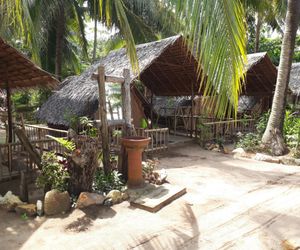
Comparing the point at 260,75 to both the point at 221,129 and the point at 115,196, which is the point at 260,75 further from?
the point at 115,196

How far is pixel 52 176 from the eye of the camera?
5.10m

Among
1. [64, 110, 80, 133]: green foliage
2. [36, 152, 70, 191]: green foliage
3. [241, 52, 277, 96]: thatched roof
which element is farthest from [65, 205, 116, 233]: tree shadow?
[241, 52, 277, 96]: thatched roof

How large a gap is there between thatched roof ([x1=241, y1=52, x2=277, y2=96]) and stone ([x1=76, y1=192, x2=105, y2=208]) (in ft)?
28.3

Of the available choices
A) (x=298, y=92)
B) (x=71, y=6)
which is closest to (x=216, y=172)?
(x=298, y=92)

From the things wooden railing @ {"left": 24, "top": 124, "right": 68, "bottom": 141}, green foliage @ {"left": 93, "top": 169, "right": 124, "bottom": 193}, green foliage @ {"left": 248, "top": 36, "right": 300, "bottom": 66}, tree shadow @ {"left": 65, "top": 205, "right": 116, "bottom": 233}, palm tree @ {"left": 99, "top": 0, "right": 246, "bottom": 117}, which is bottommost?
tree shadow @ {"left": 65, "top": 205, "right": 116, "bottom": 233}

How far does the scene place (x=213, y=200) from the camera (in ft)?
17.4

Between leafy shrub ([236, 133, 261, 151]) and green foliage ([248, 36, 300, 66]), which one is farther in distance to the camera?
green foliage ([248, 36, 300, 66])

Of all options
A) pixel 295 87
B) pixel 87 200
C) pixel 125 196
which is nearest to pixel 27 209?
pixel 87 200

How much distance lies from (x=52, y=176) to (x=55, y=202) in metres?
0.54

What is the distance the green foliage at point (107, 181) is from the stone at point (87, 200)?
0.43 m

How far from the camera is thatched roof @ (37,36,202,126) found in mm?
9402

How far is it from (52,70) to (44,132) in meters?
10.4

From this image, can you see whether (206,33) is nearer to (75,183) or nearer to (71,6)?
(75,183)

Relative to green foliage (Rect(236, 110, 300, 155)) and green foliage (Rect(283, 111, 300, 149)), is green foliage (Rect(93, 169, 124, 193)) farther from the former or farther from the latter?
green foliage (Rect(283, 111, 300, 149))
